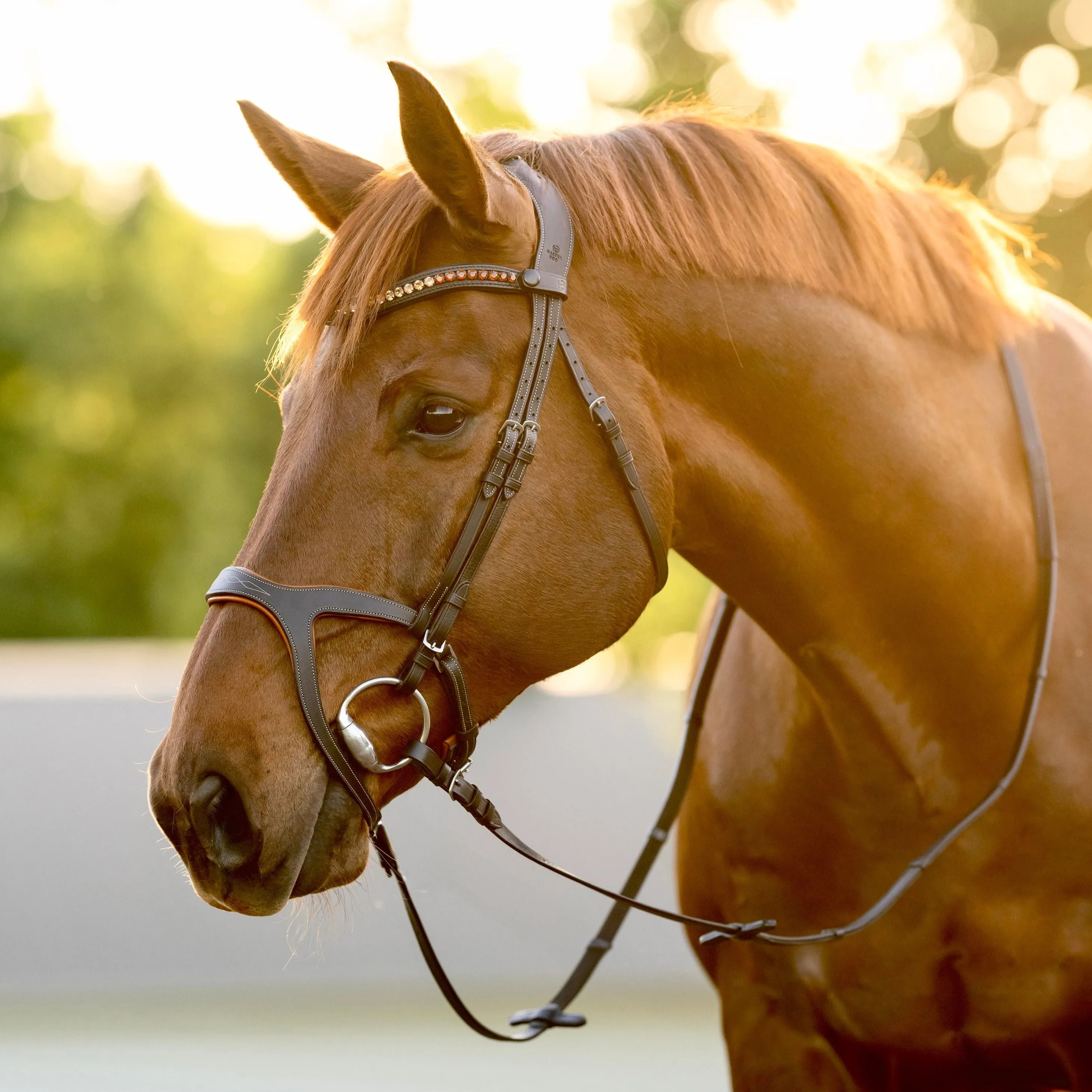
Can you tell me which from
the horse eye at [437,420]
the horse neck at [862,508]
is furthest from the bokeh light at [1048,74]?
the horse eye at [437,420]

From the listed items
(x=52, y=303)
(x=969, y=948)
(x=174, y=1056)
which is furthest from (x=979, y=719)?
(x=52, y=303)

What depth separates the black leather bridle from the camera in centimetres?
165

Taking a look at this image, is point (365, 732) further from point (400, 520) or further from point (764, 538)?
point (764, 538)

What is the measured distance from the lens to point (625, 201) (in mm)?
1862

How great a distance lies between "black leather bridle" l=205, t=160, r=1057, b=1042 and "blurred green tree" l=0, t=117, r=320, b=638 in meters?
20.6

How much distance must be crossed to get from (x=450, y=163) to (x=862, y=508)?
2.69ft

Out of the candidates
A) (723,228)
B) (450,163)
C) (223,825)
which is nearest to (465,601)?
(223,825)

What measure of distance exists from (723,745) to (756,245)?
97 cm

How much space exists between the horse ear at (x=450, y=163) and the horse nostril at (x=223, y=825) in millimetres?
843

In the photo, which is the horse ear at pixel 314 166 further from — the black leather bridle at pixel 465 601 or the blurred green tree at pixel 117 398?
the blurred green tree at pixel 117 398

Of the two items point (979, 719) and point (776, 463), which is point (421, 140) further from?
point (979, 719)

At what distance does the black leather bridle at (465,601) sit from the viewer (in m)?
1.65

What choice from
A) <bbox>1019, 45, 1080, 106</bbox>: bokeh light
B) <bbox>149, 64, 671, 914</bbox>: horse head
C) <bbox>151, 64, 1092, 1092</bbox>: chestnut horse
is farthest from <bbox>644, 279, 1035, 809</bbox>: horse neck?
<bbox>1019, 45, 1080, 106</bbox>: bokeh light

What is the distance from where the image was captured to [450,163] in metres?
1.70
